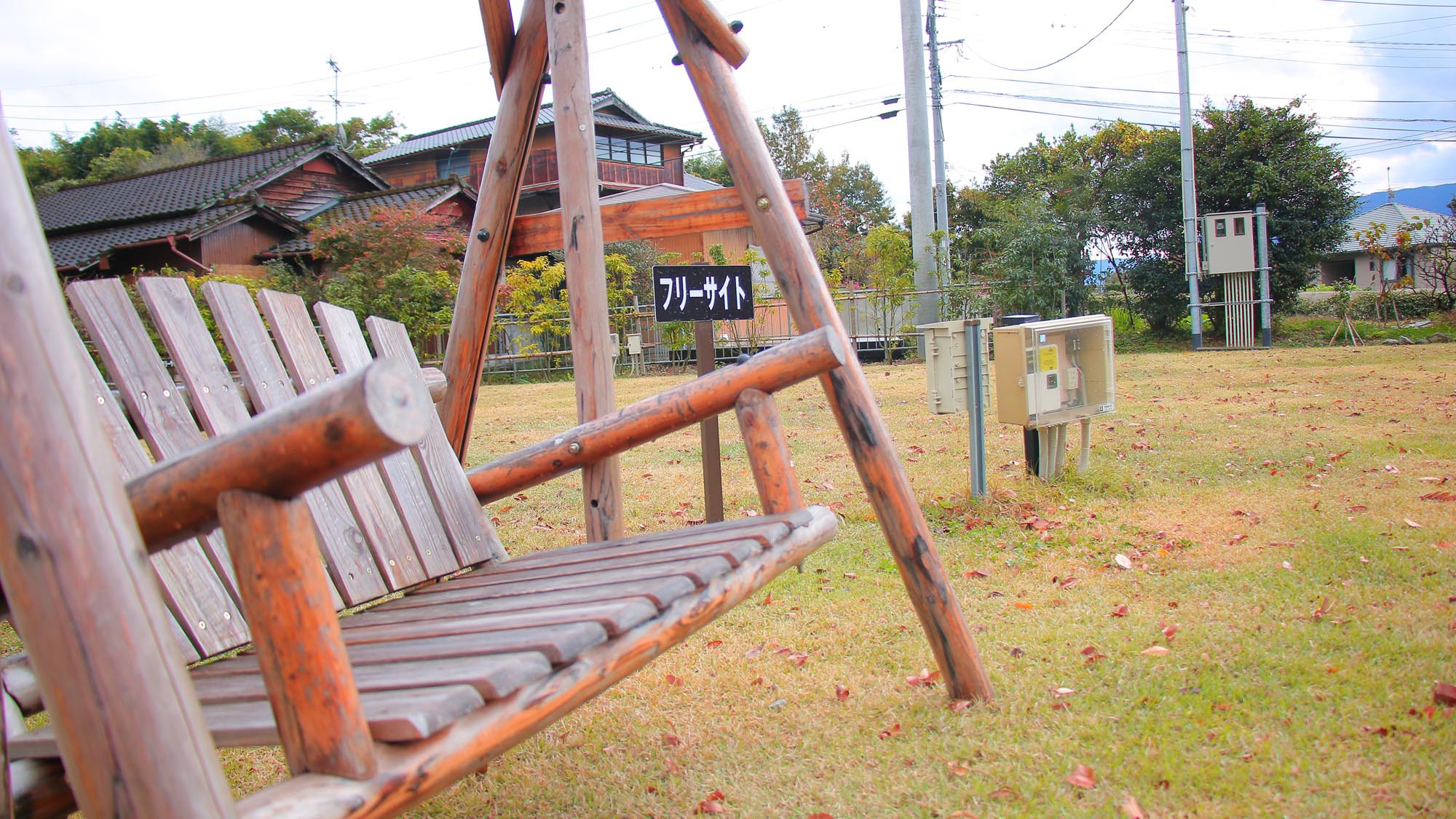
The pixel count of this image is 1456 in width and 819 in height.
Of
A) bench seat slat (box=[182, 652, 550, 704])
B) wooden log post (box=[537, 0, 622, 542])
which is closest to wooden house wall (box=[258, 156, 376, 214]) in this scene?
wooden log post (box=[537, 0, 622, 542])

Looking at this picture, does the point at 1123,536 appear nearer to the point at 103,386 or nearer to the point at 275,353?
the point at 275,353

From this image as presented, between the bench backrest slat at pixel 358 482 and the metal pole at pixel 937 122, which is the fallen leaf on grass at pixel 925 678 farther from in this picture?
the metal pole at pixel 937 122

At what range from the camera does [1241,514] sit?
13.7 feet

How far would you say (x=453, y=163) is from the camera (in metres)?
30.3

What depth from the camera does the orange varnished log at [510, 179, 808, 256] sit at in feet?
9.66

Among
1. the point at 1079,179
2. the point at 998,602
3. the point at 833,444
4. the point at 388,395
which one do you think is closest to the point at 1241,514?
the point at 998,602

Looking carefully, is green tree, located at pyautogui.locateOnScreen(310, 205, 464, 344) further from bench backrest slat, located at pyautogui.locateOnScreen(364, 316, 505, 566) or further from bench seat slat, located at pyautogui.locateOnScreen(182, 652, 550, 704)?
bench seat slat, located at pyautogui.locateOnScreen(182, 652, 550, 704)

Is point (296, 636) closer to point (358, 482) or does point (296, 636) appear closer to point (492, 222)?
point (358, 482)

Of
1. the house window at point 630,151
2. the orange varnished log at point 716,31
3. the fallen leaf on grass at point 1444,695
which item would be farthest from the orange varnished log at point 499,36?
the house window at point 630,151

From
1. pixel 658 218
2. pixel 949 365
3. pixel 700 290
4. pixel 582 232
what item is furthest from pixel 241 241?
pixel 582 232

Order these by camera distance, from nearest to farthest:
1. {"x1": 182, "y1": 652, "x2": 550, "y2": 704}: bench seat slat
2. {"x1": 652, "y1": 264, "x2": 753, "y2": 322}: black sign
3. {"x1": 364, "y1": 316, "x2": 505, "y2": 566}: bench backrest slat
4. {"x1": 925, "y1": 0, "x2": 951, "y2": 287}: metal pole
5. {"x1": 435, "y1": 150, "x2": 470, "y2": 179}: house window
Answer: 1. {"x1": 182, "y1": 652, "x2": 550, "y2": 704}: bench seat slat
2. {"x1": 364, "y1": 316, "x2": 505, "y2": 566}: bench backrest slat
3. {"x1": 652, "y1": 264, "x2": 753, "y2": 322}: black sign
4. {"x1": 925, "y1": 0, "x2": 951, "y2": 287}: metal pole
5. {"x1": 435, "y1": 150, "x2": 470, "y2": 179}: house window

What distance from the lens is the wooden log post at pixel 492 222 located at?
293 cm

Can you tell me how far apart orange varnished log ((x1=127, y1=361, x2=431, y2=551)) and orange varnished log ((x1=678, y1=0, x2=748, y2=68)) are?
6.66 feet

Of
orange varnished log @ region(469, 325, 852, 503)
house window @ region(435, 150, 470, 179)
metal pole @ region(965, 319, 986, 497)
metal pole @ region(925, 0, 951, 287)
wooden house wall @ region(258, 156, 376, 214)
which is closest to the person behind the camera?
orange varnished log @ region(469, 325, 852, 503)
